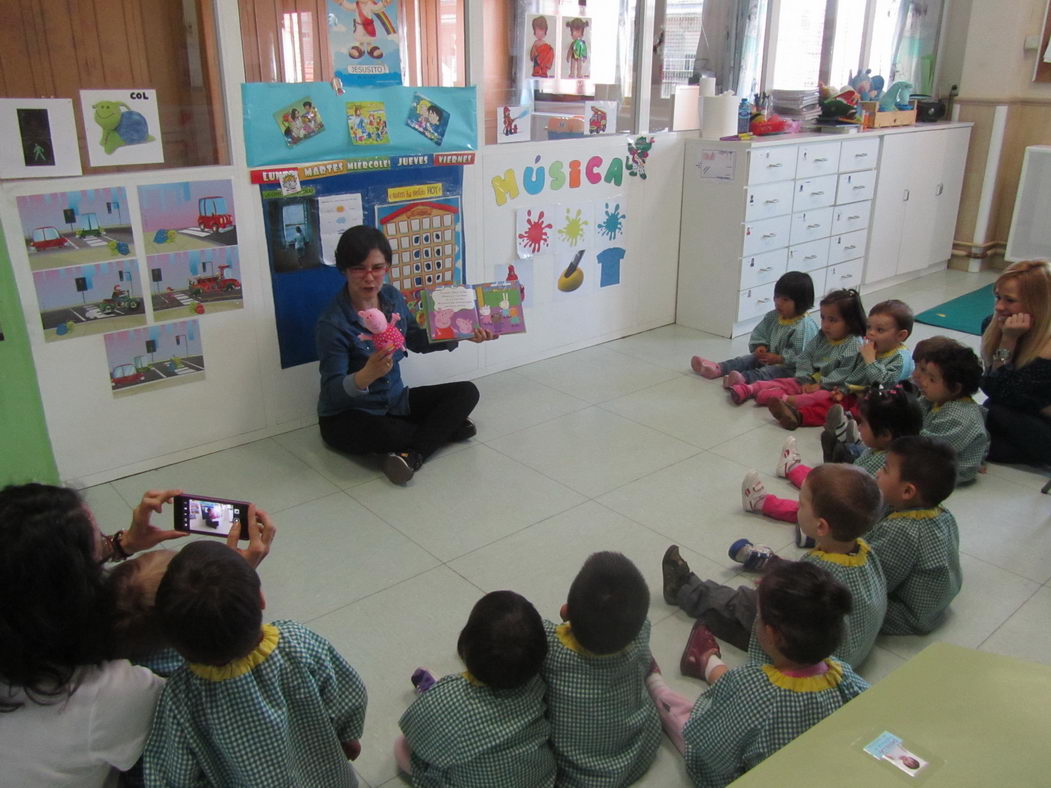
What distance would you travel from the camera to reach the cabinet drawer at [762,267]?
4.40m

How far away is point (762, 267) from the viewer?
14.7 ft

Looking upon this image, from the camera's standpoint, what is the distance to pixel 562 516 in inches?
110

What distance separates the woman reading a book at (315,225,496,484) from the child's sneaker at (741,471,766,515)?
1092 mm

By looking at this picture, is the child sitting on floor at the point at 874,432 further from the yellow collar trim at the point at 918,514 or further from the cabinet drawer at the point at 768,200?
the cabinet drawer at the point at 768,200

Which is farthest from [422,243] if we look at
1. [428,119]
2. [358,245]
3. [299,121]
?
[299,121]

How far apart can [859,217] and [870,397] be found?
2.79m

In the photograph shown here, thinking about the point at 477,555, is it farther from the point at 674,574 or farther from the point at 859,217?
the point at 859,217

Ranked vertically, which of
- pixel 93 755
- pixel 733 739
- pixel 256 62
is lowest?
pixel 733 739

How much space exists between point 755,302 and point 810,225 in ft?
1.90

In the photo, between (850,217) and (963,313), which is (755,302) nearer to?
(850,217)

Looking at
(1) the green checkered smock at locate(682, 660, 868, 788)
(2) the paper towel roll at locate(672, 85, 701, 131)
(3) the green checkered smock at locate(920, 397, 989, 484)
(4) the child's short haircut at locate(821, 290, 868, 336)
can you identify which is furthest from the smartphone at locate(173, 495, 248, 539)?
(2) the paper towel roll at locate(672, 85, 701, 131)

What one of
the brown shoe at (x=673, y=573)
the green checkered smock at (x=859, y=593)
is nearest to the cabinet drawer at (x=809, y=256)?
the brown shoe at (x=673, y=573)

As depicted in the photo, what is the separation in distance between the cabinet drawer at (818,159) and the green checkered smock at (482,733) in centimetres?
363

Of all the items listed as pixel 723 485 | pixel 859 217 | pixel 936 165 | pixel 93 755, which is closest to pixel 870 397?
pixel 723 485
